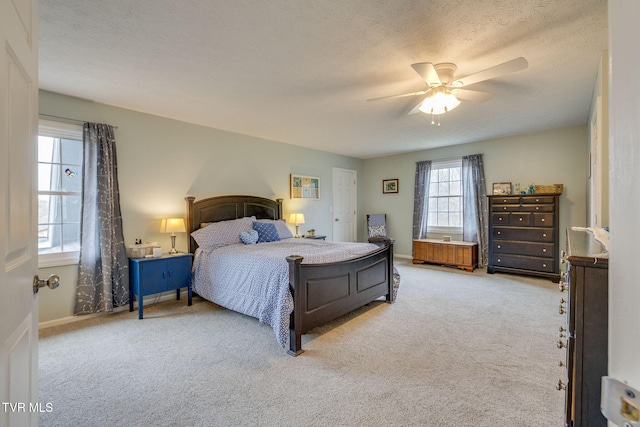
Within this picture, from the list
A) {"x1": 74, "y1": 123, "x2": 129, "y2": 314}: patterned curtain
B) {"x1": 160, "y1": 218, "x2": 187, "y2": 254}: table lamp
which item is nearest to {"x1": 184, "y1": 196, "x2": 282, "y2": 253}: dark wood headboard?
{"x1": 160, "y1": 218, "x2": 187, "y2": 254}: table lamp

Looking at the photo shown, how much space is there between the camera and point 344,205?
23.4ft

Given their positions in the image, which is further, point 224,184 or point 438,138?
point 438,138

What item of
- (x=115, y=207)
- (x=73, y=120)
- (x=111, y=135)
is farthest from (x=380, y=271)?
(x=73, y=120)

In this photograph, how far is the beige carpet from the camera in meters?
1.82

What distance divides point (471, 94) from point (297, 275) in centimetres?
227

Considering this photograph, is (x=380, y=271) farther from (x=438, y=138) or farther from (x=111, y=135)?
(x=111, y=135)

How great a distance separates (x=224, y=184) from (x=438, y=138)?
3745 millimetres

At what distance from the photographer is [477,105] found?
12.2 ft

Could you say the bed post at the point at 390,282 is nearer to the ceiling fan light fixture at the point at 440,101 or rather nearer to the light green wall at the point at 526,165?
the ceiling fan light fixture at the point at 440,101

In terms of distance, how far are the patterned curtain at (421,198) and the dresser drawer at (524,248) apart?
59.9 inches

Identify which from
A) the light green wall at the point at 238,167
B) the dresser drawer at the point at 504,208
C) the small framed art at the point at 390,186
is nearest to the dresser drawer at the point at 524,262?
the light green wall at the point at 238,167

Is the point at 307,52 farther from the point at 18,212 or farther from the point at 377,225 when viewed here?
the point at 377,225

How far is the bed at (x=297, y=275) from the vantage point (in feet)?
8.66

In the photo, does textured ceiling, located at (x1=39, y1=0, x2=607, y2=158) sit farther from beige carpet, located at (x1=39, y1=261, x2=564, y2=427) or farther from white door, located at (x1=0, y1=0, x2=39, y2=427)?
beige carpet, located at (x1=39, y1=261, x2=564, y2=427)
